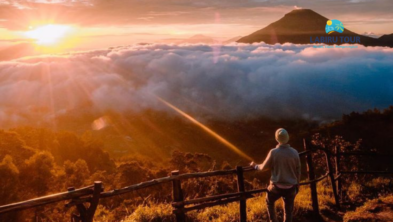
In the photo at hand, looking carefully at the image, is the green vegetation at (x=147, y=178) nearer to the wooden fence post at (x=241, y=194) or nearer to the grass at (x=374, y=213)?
the grass at (x=374, y=213)

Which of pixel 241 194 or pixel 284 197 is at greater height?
pixel 284 197

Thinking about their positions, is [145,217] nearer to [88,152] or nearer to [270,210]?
[270,210]

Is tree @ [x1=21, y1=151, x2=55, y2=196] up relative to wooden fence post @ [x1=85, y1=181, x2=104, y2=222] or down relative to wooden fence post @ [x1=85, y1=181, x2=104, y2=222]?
down

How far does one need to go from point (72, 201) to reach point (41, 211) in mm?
21663

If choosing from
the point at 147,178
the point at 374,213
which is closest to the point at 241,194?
the point at 374,213

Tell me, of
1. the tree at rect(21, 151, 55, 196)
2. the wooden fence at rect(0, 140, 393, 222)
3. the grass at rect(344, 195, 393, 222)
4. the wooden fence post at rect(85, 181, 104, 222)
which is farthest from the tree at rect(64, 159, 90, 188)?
the grass at rect(344, 195, 393, 222)

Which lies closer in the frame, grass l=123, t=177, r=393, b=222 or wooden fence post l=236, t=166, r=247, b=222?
wooden fence post l=236, t=166, r=247, b=222

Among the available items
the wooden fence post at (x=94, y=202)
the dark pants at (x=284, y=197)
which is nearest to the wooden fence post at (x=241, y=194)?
the dark pants at (x=284, y=197)

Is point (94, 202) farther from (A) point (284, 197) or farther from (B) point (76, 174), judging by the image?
(B) point (76, 174)

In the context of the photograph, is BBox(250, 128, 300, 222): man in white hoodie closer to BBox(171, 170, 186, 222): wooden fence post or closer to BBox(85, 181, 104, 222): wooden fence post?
BBox(171, 170, 186, 222): wooden fence post

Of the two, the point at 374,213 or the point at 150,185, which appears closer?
the point at 150,185

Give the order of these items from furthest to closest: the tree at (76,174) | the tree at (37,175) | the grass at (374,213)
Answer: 1. the tree at (76,174)
2. the tree at (37,175)
3. the grass at (374,213)

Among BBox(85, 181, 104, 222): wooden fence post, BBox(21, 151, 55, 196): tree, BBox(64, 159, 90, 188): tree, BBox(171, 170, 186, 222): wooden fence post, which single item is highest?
BBox(85, 181, 104, 222): wooden fence post


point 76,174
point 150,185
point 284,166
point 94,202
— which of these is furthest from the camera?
point 76,174
